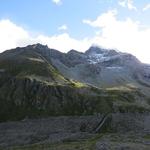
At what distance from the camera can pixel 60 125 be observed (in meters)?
172

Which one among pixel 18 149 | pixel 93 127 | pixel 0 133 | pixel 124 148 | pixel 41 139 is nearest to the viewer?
pixel 124 148

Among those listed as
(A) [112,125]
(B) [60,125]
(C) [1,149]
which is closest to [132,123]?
(A) [112,125]

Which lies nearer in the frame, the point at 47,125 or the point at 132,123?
the point at 132,123

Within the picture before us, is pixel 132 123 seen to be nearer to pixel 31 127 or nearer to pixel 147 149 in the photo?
pixel 31 127

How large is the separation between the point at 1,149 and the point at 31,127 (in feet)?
225

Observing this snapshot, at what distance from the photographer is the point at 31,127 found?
17375 cm

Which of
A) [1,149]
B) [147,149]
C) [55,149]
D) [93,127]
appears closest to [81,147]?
[55,149]

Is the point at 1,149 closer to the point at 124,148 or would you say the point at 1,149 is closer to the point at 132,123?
the point at 124,148

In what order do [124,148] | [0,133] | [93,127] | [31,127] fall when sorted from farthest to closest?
[31,127]
[0,133]
[93,127]
[124,148]

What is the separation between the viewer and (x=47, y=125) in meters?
175

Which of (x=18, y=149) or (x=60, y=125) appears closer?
(x=18, y=149)

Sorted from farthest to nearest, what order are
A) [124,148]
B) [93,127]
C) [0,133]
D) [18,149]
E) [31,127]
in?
1. [31,127]
2. [0,133]
3. [93,127]
4. [18,149]
5. [124,148]

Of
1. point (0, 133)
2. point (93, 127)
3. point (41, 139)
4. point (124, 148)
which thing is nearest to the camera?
point (124, 148)

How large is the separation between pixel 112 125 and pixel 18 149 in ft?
203
